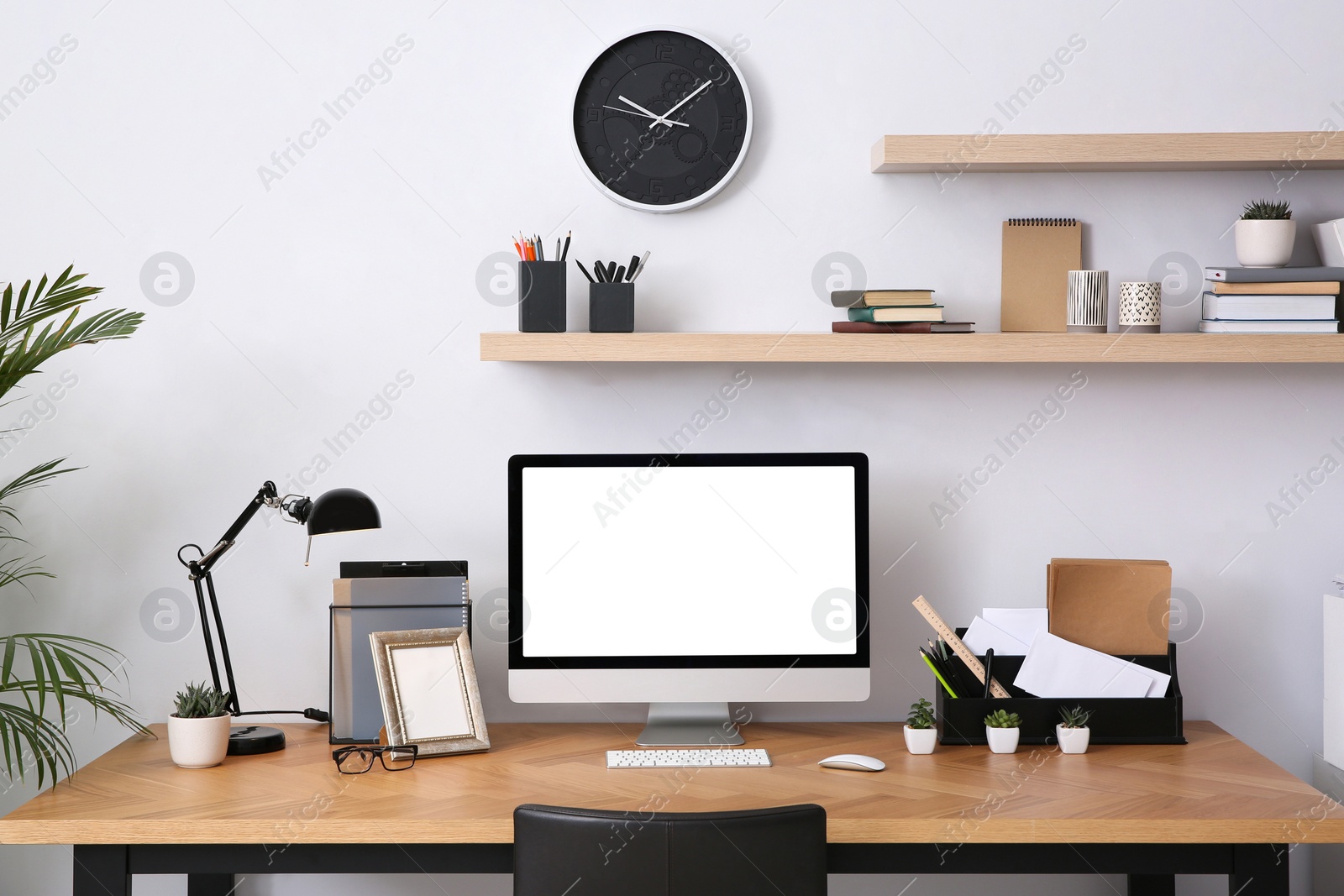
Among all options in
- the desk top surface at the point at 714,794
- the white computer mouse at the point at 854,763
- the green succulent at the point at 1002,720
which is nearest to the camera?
the desk top surface at the point at 714,794

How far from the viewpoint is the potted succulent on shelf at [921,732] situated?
1775 mm

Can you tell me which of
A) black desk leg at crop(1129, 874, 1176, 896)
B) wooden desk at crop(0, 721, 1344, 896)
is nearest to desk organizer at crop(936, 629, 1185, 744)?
wooden desk at crop(0, 721, 1344, 896)

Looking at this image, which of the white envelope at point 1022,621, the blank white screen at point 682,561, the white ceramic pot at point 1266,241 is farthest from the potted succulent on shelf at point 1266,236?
the blank white screen at point 682,561

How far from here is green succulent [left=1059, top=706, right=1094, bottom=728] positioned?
1.79 meters

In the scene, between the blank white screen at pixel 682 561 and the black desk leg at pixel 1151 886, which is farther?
the black desk leg at pixel 1151 886

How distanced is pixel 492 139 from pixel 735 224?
521mm

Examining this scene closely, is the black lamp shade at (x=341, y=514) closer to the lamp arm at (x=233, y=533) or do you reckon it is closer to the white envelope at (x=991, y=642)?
the lamp arm at (x=233, y=533)

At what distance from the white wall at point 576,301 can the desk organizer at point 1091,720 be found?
23 cm

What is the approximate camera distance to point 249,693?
2080 millimetres

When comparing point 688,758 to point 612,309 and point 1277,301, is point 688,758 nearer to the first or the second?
point 612,309

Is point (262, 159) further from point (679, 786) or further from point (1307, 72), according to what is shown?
point (1307, 72)

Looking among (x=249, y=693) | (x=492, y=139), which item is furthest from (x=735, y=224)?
(x=249, y=693)

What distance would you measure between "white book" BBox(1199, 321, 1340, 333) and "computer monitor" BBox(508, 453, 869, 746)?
729mm

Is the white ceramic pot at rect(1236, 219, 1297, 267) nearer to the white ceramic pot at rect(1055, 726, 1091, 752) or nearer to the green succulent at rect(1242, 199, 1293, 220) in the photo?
the green succulent at rect(1242, 199, 1293, 220)
